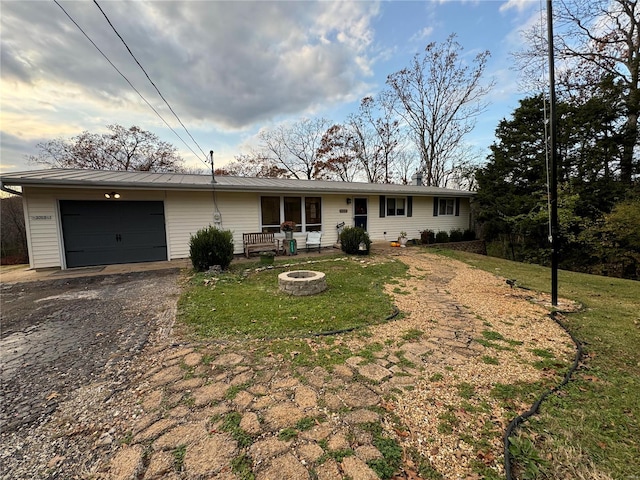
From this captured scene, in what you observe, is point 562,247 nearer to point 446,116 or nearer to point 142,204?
point 446,116

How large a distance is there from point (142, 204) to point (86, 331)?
5.66m

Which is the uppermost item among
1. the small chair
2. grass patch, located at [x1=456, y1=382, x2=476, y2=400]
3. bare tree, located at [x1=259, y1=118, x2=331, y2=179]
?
bare tree, located at [x1=259, y1=118, x2=331, y2=179]

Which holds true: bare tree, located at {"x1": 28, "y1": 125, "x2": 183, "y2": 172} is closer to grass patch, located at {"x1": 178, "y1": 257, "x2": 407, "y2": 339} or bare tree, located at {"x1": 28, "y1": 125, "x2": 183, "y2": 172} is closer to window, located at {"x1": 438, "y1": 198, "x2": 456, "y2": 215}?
grass patch, located at {"x1": 178, "y1": 257, "x2": 407, "y2": 339}

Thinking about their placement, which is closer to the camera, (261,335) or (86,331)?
(261,335)

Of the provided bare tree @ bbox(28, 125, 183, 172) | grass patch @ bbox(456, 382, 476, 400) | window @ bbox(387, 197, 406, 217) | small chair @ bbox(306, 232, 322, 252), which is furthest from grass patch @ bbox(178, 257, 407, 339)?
bare tree @ bbox(28, 125, 183, 172)

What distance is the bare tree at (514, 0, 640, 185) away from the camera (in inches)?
377

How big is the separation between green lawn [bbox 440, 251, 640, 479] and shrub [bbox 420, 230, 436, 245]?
9185 millimetres

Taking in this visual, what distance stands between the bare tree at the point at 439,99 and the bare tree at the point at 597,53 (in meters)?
5.35

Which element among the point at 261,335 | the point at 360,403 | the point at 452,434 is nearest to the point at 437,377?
the point at 452,434

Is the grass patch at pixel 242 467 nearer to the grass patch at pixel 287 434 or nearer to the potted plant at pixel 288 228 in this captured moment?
the grass patch at pixel 287 434

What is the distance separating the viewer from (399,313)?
410 cm

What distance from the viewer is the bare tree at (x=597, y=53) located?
958cm

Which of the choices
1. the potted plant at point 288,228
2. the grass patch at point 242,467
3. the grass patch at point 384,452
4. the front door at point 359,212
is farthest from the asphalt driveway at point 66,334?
the front door at point 359,212

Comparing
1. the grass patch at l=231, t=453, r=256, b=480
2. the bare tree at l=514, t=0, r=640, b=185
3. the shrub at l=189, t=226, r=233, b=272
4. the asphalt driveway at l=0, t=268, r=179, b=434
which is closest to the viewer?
the grass patch at l=231, t=453, r=256, b=480
